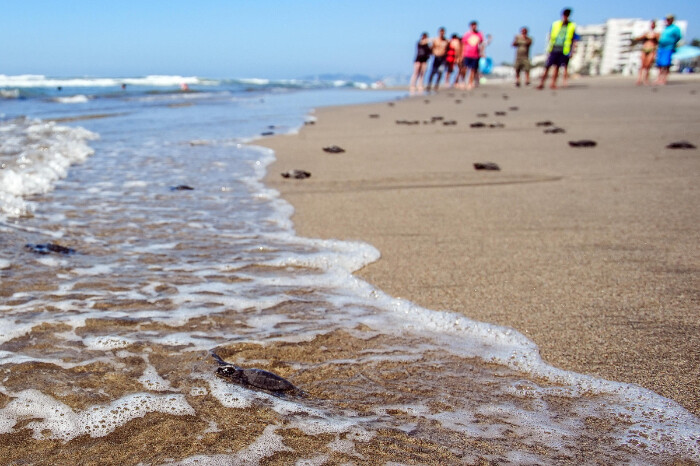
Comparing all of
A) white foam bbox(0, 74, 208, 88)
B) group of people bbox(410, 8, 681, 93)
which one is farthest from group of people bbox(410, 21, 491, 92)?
white foam bbox(0, 74, 208, 88)

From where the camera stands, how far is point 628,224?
10.6ft

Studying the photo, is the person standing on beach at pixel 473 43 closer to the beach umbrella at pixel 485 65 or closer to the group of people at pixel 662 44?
the group of people at pixel 662 44

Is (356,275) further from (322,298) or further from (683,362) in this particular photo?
(683,362)

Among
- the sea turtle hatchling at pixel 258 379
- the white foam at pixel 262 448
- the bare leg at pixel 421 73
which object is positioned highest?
the bare leg at pixel 421 73

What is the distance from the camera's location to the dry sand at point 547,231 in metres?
1.98

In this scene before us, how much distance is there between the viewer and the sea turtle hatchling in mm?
1655

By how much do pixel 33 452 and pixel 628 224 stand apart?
3103mm

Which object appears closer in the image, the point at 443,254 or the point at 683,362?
the point at 683,362

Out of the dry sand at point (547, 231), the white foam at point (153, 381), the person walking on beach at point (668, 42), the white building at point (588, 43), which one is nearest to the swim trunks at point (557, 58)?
the person walking on beach at point (668, 42)

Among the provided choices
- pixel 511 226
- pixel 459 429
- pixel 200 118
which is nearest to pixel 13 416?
pixel 459 429

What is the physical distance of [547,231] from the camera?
3.23 metres

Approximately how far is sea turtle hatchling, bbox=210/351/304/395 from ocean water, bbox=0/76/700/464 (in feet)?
0.09

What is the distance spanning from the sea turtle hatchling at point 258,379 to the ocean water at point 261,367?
1.1 inches

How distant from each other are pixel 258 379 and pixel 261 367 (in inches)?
7.3
